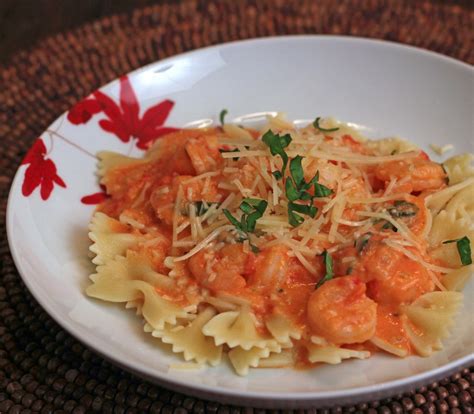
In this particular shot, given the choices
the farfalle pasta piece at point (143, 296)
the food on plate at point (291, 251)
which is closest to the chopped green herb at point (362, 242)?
the food on plate at point (291, 251)

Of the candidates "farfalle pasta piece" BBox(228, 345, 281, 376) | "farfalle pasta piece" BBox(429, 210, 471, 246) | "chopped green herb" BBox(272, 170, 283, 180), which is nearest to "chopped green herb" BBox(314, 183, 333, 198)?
"chopped green herb" BBox(272, 170, 283, 180)

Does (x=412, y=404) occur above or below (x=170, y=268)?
below

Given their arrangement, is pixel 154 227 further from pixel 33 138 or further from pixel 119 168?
pixel 33 138

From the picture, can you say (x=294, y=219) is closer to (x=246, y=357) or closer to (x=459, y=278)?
(x=246, y=357)

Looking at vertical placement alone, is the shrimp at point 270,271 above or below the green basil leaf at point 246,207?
below

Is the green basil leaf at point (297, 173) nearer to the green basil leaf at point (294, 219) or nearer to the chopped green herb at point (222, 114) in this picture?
the green basil leaf at point (294, 219)

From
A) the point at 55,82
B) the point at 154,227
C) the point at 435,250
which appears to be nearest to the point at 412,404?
the point at 435,250

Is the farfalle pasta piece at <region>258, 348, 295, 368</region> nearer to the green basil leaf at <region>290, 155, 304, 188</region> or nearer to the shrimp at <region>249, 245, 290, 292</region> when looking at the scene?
the shrimp at <region>249, 245, 290, 292</region>
